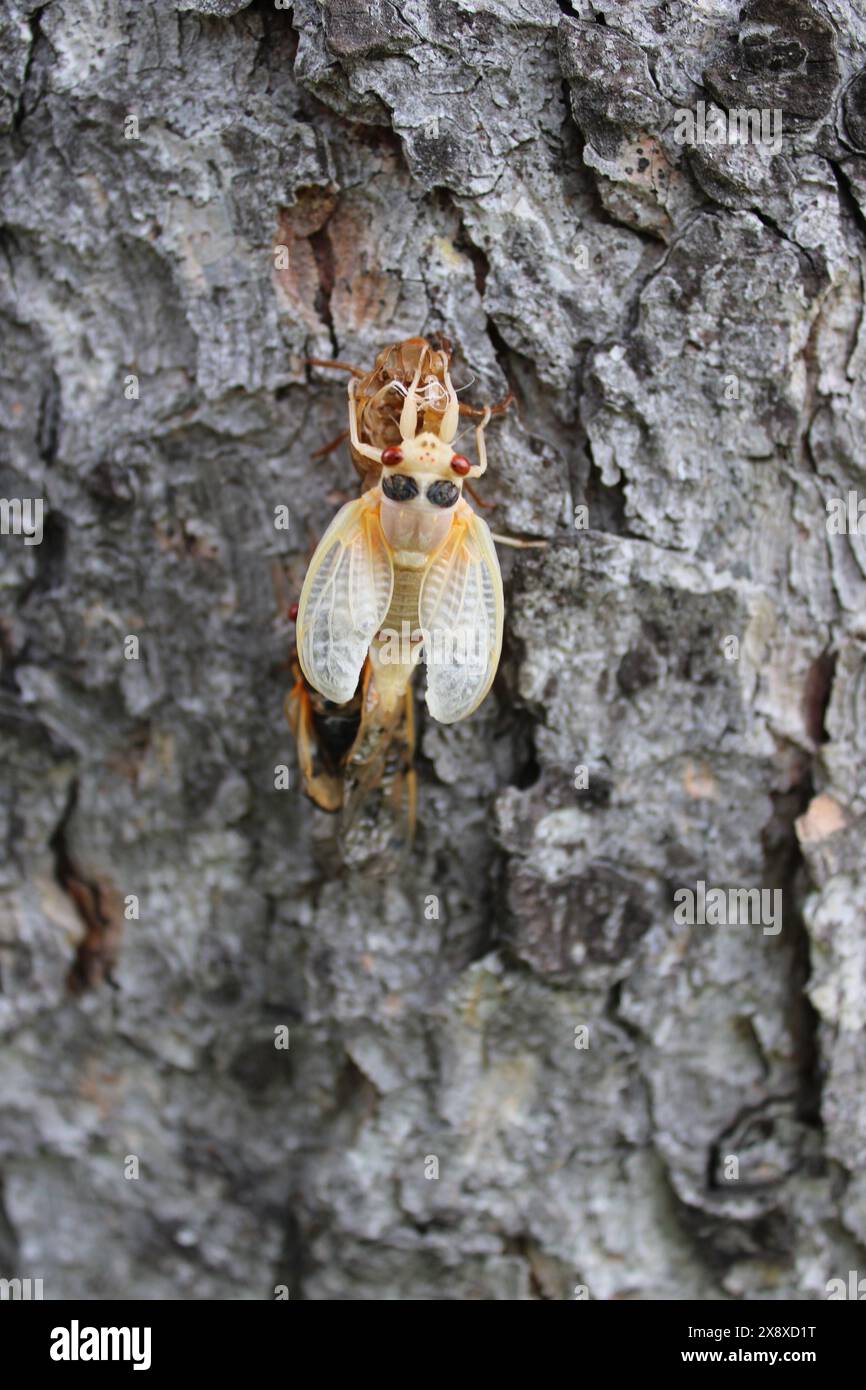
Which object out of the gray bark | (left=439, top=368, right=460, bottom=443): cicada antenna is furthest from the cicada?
the gray bark

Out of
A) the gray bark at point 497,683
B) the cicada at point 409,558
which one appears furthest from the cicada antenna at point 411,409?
the gray bark at point 497,683

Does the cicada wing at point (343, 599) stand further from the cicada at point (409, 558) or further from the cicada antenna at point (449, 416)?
the cicada antenna at point (449, 416)

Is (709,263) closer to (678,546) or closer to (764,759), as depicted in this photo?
(678,546)

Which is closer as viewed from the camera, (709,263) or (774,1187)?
(709,263)

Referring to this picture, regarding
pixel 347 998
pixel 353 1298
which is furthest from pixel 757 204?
pixel 353 1298

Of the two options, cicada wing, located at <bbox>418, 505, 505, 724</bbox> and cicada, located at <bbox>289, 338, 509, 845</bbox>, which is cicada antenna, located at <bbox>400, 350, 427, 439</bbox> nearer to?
cicada, located at <bbox>289, 338, 509, 845</bbox>

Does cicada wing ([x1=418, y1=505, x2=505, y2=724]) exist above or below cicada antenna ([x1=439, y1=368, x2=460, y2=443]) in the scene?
below

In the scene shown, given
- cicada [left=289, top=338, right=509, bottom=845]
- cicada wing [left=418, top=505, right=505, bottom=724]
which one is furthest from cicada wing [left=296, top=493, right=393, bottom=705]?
cicada wing [left=418, top=505, right=505, bottom=724]

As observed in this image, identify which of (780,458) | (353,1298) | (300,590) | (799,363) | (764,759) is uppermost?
(799,363)
